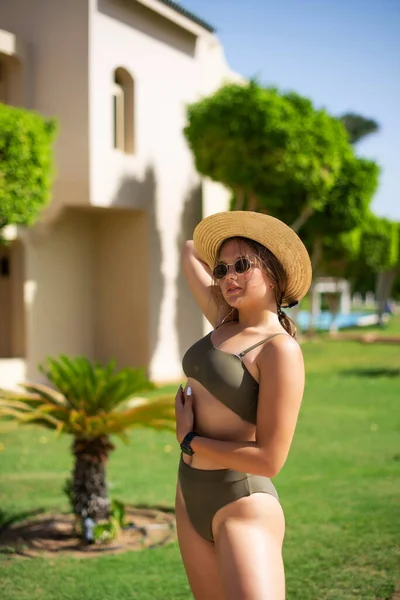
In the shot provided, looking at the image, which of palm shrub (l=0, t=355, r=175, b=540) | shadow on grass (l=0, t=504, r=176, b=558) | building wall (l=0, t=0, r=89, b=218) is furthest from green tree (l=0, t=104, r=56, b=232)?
shadow on grass (l=0, t=504, r=176, b=558)

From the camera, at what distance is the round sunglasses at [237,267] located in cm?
303

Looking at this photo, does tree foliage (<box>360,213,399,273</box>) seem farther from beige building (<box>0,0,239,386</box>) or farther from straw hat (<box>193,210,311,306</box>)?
straw hat (<box>193,210,311,306</box>)

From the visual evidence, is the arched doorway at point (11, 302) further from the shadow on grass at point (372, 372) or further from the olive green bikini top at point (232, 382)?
the olive green bikini top at point (232, 382)

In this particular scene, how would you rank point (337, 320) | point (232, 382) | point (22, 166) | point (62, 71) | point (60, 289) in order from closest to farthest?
point (232, 382)
point (22, 166)
point (62, 71)
point (60, 289)
point (337, 320)

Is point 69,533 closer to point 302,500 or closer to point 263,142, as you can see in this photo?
point 302,500

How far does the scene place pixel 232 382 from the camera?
2.88 meters

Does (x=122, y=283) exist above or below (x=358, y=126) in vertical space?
below

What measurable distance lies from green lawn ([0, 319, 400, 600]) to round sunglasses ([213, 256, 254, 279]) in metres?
3.11

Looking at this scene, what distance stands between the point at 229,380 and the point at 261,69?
1683 cm

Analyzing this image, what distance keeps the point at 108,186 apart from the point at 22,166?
5.13 meters

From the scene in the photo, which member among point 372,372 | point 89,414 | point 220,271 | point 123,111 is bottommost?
point 372,372

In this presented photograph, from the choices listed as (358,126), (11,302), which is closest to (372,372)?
(11,302)

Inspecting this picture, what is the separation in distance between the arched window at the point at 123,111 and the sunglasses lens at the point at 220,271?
15593 millimetres

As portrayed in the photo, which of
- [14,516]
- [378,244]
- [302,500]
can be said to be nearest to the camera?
[14,516]
